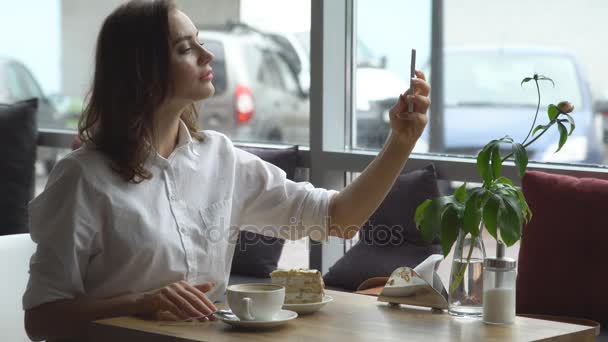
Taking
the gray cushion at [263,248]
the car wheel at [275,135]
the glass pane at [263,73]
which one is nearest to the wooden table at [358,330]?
the gray cushion at [263,248]

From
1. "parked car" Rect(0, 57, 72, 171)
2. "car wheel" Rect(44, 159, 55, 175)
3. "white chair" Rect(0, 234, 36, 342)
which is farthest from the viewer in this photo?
"parked car" Rect(0, 57, 72, 171)

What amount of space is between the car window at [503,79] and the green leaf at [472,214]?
151cm

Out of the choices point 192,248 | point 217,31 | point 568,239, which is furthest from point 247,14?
point 192,248

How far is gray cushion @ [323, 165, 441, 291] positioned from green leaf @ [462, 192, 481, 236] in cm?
133

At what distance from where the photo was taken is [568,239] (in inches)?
108

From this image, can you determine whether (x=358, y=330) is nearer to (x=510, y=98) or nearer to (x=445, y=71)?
(x=510, y=98)

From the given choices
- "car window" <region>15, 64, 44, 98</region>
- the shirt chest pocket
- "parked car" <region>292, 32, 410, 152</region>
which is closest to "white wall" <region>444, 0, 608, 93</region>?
"parked car" <region>292, 32, 410, 152</region>

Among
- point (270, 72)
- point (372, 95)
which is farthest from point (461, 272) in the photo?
point (270, 72)

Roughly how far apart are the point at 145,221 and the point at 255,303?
40 centimetres

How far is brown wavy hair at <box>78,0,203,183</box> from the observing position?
2111 mm

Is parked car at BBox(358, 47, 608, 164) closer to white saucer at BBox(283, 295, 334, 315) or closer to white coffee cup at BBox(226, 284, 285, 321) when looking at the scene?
white saucer at BBox(283, 295, 334, 315)

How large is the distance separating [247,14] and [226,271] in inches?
84.8

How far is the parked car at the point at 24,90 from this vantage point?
4969 mm

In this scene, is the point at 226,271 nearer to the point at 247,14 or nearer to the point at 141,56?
the point at 141,56
